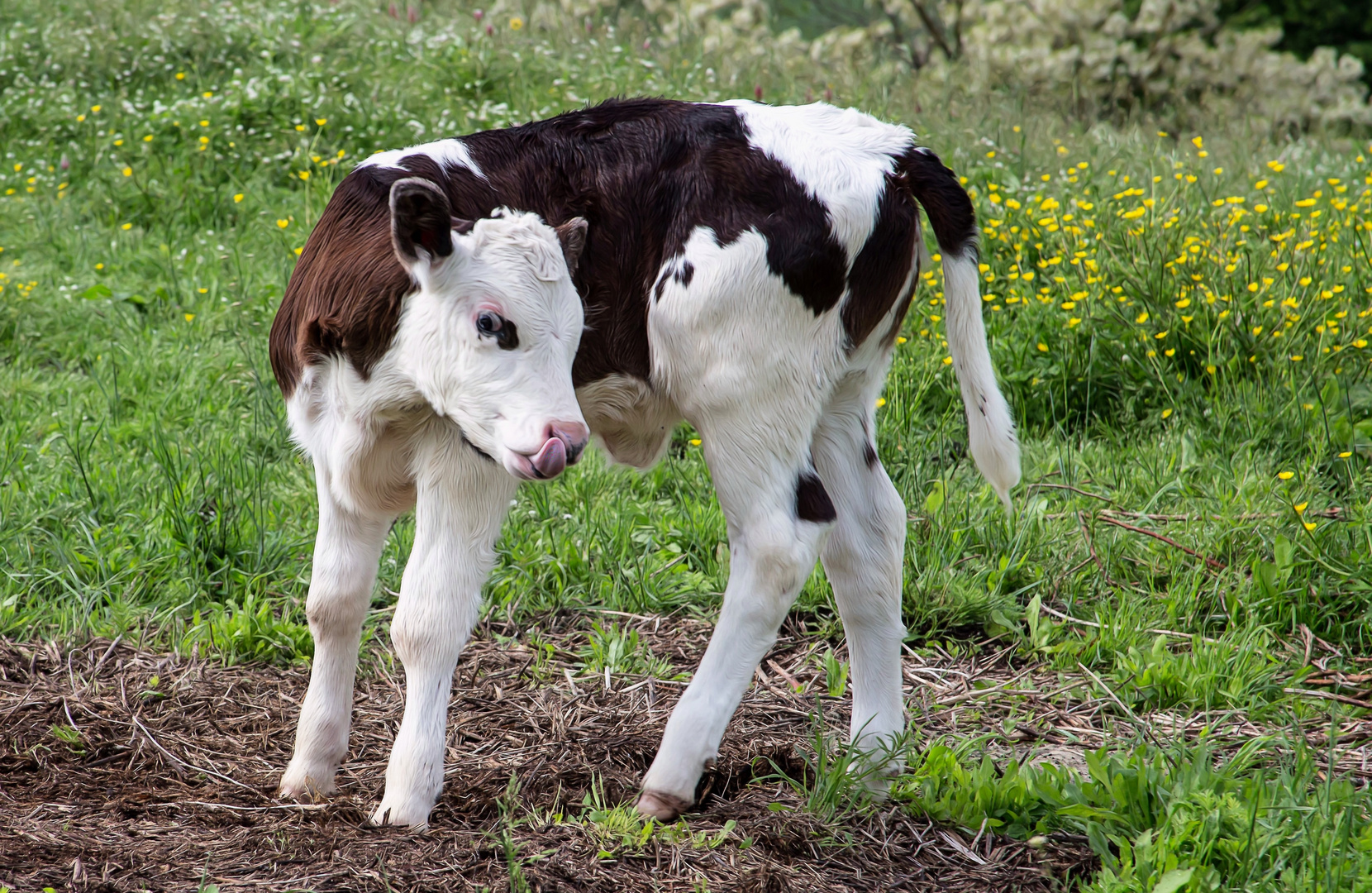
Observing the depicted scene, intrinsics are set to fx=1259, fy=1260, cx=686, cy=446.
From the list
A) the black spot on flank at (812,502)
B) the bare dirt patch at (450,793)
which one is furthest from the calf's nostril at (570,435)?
the bare dirt patch at (450,793)

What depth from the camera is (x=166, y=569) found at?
171 inches

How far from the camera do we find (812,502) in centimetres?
319

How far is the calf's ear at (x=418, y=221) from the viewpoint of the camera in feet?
8.71

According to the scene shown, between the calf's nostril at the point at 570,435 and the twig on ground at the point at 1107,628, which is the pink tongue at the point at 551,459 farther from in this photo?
the twig on ground at the point at 1107,628

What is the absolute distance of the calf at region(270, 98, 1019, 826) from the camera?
2.94m

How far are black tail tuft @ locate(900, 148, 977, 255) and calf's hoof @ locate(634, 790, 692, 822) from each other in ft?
5.21

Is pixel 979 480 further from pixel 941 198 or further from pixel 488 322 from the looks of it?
pixel 488 322

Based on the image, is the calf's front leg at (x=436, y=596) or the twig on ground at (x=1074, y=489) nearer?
the calf's front leg at (x=436, y=596)

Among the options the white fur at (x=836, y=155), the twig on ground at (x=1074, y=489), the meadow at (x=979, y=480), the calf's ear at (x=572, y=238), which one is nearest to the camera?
the calf's ear at (x=572, y=238)

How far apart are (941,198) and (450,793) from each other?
2019 mm

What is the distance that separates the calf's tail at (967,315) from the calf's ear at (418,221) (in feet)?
4.17

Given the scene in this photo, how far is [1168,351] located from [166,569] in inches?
159

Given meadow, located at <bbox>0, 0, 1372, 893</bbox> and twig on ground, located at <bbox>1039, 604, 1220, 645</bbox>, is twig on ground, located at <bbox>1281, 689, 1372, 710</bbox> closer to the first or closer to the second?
meadow, located at <bbox>0, 0, 1372, 893</bbox>

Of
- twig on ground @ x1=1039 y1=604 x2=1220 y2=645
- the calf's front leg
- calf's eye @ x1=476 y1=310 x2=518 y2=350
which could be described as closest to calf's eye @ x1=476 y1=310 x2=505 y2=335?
calf's eye @ x1=476 y1=310 x2=518 y2=350
